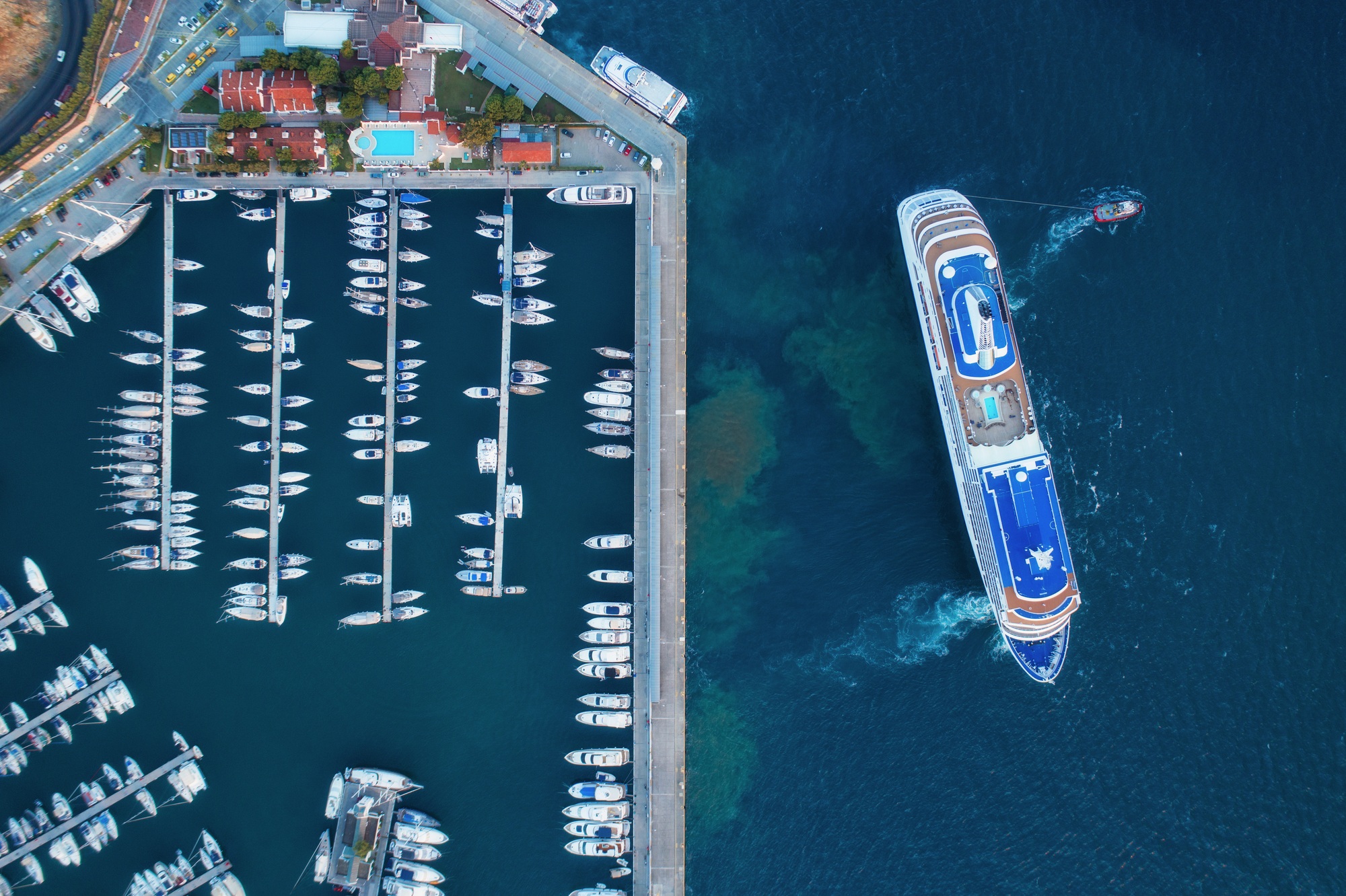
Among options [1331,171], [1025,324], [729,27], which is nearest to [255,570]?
[729,27]

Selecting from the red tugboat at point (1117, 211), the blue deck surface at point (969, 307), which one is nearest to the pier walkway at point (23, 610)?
the blue deck surface at point (969, 307)

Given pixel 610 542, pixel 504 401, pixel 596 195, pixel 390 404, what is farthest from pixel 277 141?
pixel 610 542

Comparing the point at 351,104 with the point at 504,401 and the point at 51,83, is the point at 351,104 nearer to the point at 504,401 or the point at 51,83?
the point at 51,83

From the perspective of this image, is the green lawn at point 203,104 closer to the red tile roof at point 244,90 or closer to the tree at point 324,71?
the red tile roof at point 244,90

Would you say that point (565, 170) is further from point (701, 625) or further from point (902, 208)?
point (701, 625)

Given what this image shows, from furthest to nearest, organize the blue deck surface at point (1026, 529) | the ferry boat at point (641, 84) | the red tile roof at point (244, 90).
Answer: the ferry boat at point (641, 84)
the red tile roof at point (244, 90)
the blue deck surface at point (1026, 529)
